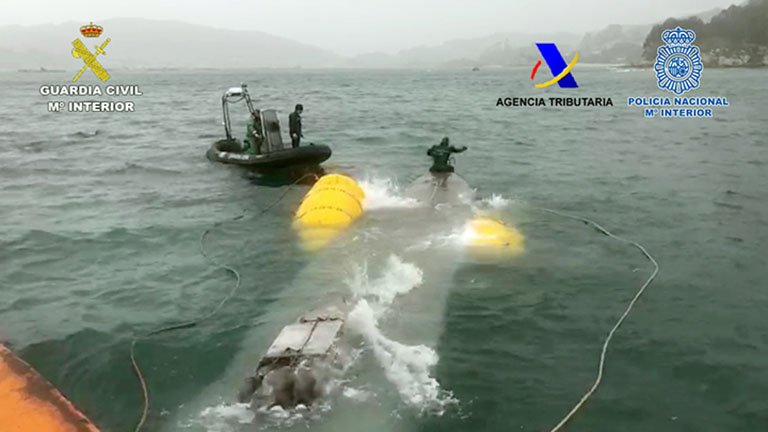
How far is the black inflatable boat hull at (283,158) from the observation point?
21203 mm

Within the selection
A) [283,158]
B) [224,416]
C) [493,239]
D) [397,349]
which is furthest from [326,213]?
[224,416]

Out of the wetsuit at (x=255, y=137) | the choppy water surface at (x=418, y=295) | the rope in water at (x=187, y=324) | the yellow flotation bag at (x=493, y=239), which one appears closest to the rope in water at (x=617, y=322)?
the choppy water surface at (x=418, y=295)

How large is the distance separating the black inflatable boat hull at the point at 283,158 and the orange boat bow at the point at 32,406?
13.6m

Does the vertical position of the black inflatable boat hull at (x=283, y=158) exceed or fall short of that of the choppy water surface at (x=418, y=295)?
it exceeds it

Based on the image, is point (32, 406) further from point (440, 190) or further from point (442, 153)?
point (442, 153)

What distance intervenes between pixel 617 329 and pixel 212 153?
18.8 m

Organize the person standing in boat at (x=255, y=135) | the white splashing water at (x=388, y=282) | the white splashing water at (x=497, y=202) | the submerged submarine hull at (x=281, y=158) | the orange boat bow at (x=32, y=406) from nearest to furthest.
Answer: the orange boat bow at (x=32, y=406) → the white splashing water at (x=388, y=282) → the white splashing water at (x=497, y=202) → the submerged submarine hull at (x=281, y=158) → the person standing in boat at (x=255, y=135)

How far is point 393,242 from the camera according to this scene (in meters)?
13.4

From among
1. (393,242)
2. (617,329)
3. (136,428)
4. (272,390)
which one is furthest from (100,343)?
(617,329)

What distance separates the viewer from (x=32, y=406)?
7.43m

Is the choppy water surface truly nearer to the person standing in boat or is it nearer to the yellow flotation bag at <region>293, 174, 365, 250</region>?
the yellow flotation bag at <region>293, 174, 365, 250</region>

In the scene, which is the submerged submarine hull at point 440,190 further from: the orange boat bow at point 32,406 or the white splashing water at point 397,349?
the orange boat bow at point 32,406

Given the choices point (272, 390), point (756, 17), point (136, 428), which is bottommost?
point (136, 428)

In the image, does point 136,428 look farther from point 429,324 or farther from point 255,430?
point 429,324
